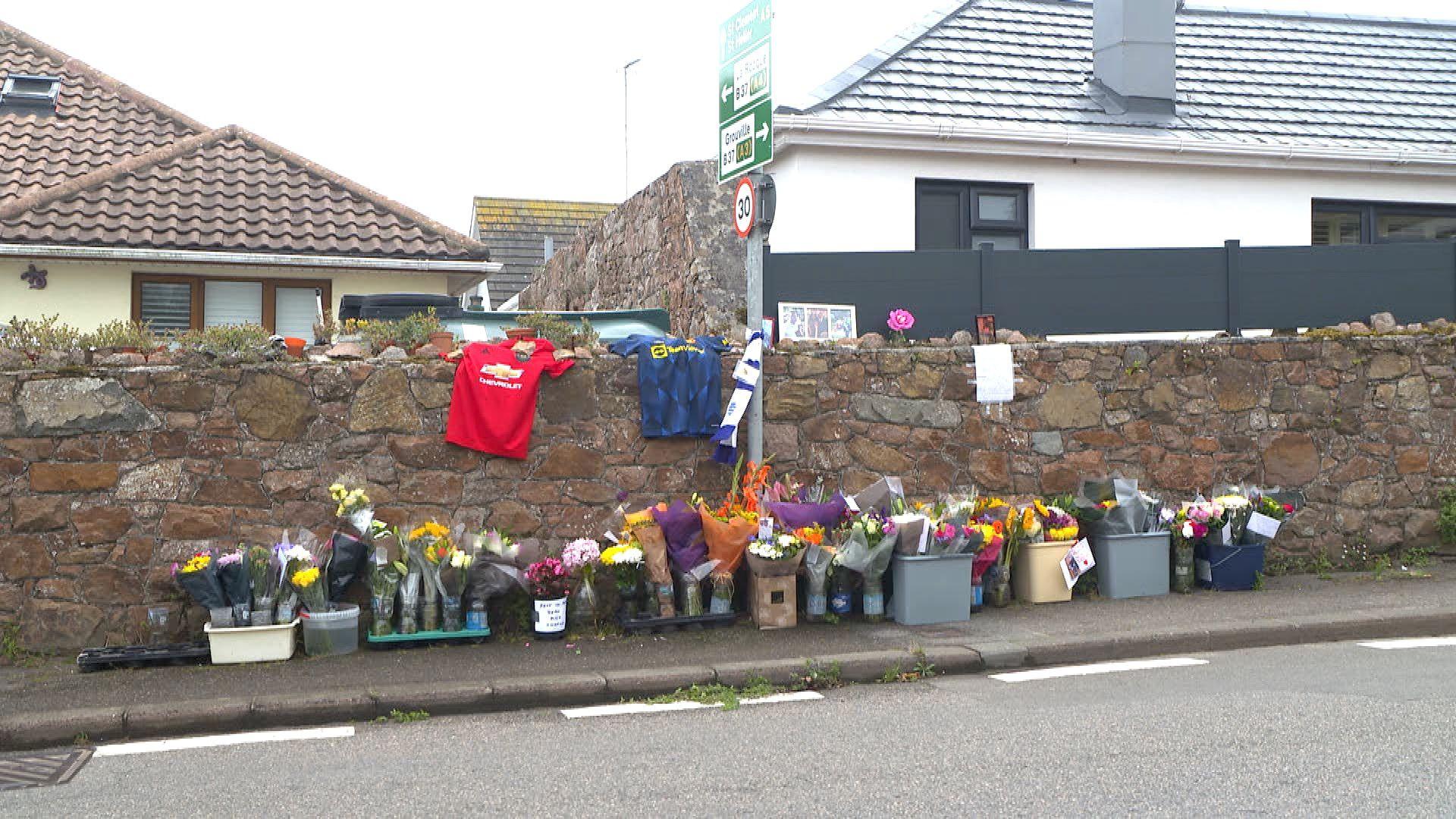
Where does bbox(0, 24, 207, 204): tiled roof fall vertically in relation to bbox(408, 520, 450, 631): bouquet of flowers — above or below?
above

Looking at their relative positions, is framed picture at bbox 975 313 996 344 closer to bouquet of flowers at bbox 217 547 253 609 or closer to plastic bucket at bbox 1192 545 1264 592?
plastic bucket at bbox 1192 545 1264 592

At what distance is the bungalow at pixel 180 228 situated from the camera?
13789 mm

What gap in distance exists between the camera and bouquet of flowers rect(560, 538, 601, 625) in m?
8.61

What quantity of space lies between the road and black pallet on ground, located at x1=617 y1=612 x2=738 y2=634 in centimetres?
156

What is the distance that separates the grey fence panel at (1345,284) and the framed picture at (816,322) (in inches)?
144

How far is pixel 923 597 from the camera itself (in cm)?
889

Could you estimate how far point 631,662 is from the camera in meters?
7.82

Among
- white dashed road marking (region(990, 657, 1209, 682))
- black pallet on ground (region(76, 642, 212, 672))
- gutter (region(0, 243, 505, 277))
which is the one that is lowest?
white dashed road marking (region(990, 657, 1209, 682))

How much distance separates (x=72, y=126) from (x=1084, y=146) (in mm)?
13137

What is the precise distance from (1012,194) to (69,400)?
954 cm

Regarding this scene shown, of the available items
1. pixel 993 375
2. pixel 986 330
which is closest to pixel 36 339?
pixel 993 375

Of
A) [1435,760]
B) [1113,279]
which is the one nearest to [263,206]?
[1113,279]

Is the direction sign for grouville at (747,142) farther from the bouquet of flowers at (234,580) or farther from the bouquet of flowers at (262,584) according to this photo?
the bouquet of flowers at (234,580)

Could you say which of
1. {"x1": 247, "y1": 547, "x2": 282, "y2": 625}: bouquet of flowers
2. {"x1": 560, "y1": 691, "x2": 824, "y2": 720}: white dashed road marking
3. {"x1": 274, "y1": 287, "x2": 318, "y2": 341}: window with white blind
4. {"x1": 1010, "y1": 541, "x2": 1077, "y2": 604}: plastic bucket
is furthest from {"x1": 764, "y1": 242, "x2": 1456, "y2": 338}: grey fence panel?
{"x1": 274, "y1": 287, "x2": 318, "y2": 341}: window with white blind
